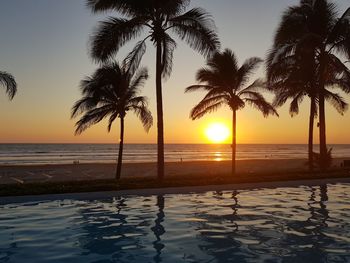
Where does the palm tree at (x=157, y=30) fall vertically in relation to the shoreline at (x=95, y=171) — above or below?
above

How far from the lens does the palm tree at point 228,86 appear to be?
25828 mm

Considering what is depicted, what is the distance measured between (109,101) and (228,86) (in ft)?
25.3

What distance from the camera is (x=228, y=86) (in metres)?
26.1

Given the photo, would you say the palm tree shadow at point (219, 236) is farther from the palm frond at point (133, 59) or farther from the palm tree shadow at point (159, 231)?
the palm frond at point (133, 59)

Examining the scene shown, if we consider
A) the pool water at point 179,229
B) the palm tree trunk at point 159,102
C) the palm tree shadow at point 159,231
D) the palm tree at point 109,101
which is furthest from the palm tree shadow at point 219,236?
the palm tree at point 109,101

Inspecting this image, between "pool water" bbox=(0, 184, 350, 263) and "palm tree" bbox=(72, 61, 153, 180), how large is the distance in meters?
10.2

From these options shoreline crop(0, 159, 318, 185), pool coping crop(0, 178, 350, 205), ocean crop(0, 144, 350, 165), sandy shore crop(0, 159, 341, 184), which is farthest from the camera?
ocean crop(0, 144, 350, 165)

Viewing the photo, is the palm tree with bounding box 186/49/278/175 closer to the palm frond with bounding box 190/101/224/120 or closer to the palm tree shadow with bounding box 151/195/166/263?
the palm frond with bounding box 190/101/224/120

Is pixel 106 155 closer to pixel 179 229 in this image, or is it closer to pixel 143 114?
pixel 143 114

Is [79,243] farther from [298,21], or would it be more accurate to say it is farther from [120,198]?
[298,21]

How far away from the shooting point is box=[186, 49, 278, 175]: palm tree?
25828 millimetres

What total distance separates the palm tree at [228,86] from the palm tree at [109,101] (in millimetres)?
3517

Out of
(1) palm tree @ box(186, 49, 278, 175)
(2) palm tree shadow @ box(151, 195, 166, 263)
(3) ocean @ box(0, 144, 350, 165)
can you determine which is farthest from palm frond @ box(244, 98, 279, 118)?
(3) ocean @ box(0, 144, 350, 165)

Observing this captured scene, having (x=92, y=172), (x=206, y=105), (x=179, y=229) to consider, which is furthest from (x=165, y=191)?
(x=92, y=172)
